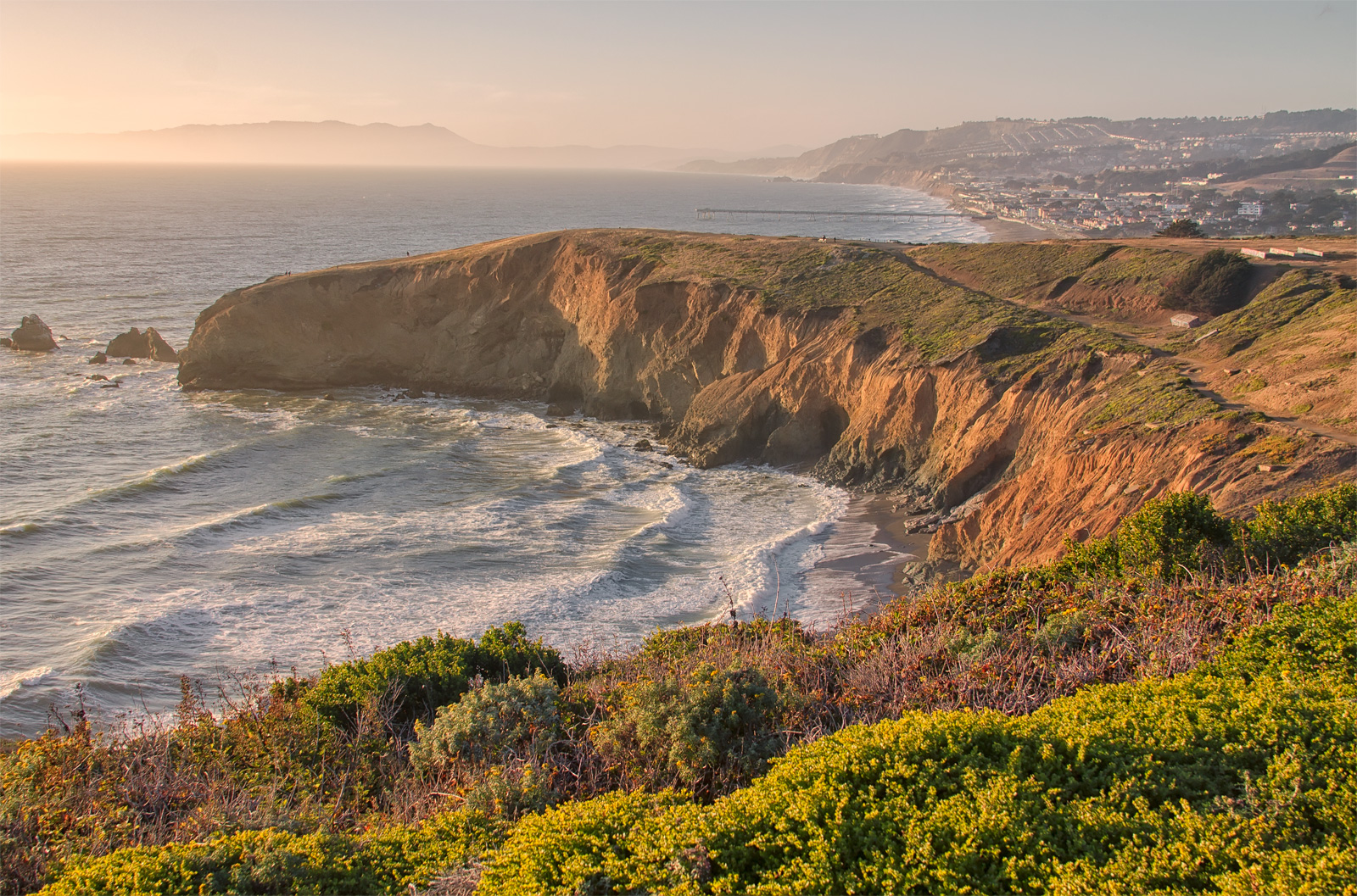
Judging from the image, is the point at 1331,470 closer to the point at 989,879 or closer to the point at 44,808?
the point at 989,879

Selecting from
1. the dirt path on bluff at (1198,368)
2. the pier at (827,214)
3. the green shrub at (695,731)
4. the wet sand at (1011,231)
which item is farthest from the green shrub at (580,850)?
the pier at (827,214)

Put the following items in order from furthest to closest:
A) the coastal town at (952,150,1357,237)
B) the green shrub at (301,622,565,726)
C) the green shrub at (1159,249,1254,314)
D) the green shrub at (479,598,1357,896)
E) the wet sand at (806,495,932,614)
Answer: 1. the coastal town at (952,150,1357,237)
2. the green shrub at (1159,249,1254,314)
3. the wet sand at (806,495,932,614)
4. the green shrub at (301,622,565,726)
5. the green shrub at (479,598,1357,896)

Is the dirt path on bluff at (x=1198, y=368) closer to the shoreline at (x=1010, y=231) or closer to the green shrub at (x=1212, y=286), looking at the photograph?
the green shrub at (x=1212, y=286)

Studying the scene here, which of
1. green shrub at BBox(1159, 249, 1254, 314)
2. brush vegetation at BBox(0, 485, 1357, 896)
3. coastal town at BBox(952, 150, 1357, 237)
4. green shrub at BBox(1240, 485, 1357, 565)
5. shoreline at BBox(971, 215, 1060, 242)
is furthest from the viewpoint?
shoreline at BBox(971, 215, 1060, 242)

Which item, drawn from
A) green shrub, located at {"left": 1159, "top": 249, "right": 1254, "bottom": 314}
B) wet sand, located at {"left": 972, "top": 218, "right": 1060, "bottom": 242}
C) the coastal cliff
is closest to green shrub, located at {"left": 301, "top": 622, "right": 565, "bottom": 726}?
the coastal cliff

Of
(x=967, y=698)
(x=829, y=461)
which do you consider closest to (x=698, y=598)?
(x=829, y=461)

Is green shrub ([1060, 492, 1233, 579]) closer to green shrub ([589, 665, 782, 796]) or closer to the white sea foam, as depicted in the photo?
green shrub ([589, 665, 782, 796])
